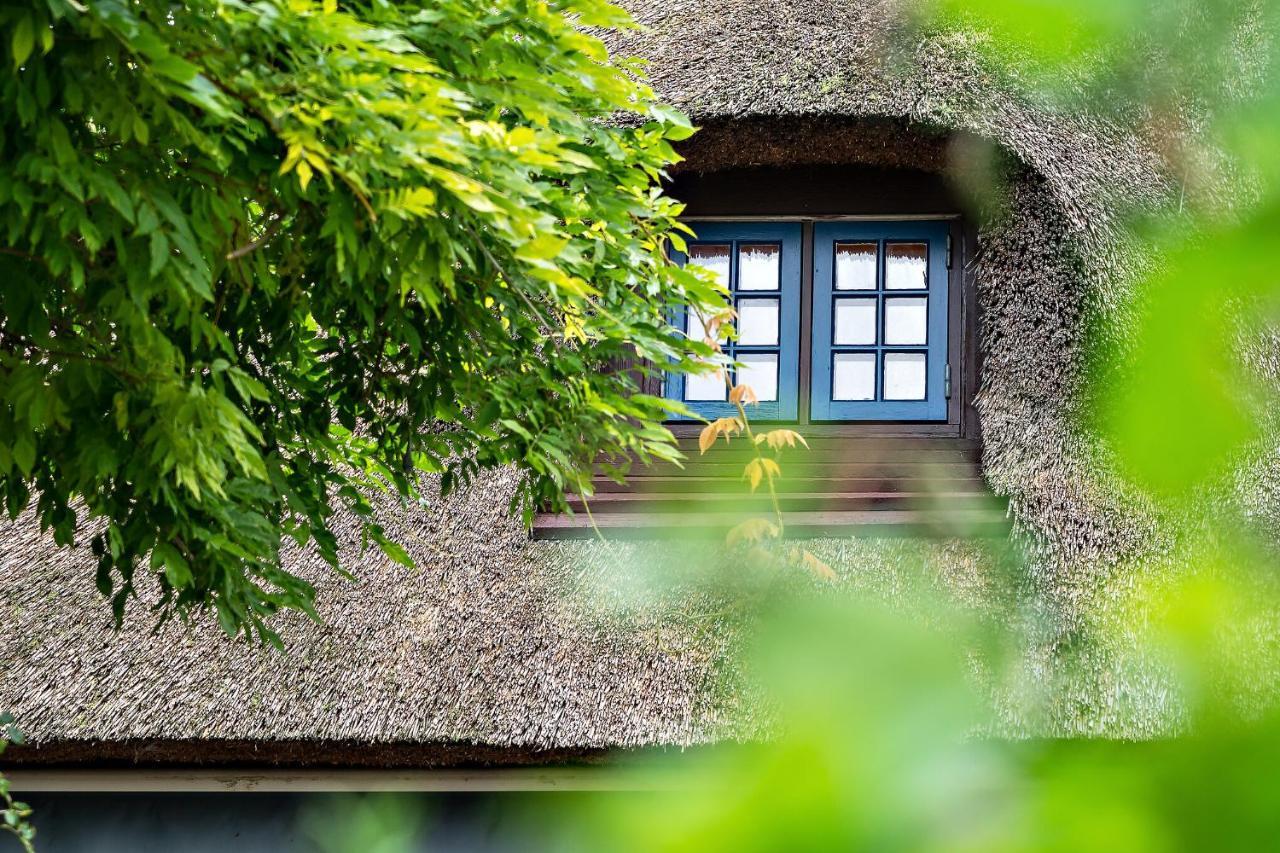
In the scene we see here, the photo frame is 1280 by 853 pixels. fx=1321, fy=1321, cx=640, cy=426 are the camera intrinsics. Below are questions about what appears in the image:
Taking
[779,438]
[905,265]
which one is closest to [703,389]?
[905,265]

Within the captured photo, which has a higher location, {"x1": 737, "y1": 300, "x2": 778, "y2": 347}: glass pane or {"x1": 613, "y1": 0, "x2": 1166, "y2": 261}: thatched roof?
{"x1": 613, "y1": 0, "x2": 1166, "y2": 261}: thatched roof

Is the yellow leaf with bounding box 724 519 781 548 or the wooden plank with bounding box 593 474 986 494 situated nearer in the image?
the yellow leaf with bounding box 724 519 781 548

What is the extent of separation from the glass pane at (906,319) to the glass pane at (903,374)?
0.20ft

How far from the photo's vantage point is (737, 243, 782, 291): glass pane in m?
4.96

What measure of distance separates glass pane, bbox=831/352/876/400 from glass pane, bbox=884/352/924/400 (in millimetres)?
57

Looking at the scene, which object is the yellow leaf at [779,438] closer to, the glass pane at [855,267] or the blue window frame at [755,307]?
the blue window frame at [755,307]

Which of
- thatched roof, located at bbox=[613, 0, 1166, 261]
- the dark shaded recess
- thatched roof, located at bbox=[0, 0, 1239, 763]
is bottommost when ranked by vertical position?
the dark shaded recess

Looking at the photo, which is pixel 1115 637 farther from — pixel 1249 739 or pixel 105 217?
pixel 105 217

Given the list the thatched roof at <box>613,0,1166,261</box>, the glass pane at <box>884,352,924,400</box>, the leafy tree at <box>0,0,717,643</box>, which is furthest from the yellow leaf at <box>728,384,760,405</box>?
the glass pane at <box>884,352,924,400</box>

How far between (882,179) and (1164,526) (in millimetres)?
4816

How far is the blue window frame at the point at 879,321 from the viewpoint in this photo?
4840 mm

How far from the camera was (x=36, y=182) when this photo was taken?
2.38 metres

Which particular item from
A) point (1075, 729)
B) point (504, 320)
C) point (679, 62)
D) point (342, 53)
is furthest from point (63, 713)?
point (1075, 729)

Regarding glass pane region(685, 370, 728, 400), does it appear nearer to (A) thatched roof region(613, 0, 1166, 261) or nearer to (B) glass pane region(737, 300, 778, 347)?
(B) glass pane region(737, 300, 778, 347)
